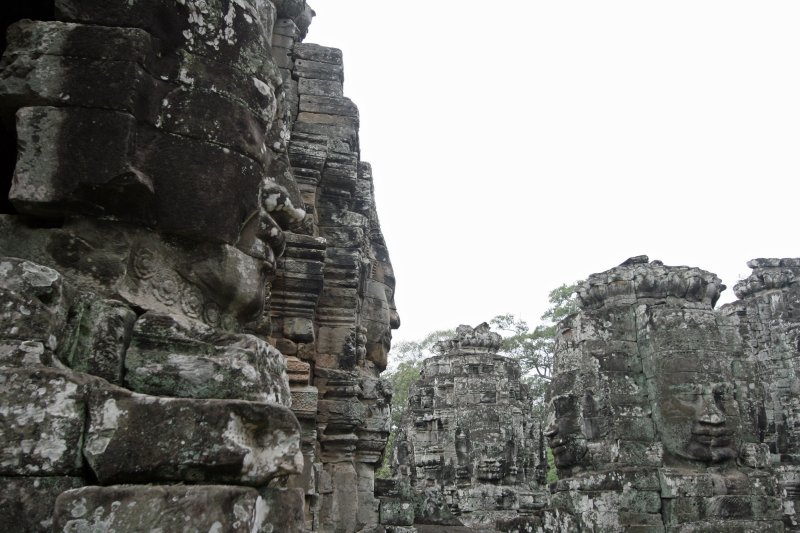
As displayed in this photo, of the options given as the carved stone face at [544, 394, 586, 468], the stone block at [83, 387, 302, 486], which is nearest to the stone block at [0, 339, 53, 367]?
the stone block at [83, 387, 302, 486]

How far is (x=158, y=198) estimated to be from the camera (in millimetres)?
2189

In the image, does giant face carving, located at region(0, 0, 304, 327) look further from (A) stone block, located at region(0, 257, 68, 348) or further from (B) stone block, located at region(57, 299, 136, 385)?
(A) stone block, located at region(0, 257, 68, 348)

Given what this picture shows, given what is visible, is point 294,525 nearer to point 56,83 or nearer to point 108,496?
point 108,496

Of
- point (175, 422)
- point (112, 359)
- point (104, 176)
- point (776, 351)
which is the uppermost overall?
point (776, 351)

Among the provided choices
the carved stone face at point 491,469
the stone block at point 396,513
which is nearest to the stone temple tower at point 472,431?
the carved stone face at point 491,469

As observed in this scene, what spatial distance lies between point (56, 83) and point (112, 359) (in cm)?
85

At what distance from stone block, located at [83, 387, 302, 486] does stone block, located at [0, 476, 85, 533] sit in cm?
11

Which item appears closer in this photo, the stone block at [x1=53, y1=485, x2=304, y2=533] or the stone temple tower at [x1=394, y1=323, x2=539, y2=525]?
the stone block at [x1=53, y1=485, x2=304, y2=533]

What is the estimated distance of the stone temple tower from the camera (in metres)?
18.4

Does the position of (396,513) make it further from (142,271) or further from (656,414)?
(142,271)

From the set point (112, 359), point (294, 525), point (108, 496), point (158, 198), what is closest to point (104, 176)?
point (158, 198)

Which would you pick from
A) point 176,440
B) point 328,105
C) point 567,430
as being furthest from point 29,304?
point 567,430

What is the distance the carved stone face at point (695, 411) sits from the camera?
928cm

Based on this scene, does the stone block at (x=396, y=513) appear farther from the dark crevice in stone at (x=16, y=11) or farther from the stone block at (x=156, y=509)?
the stone block at (x=156, y=509)
